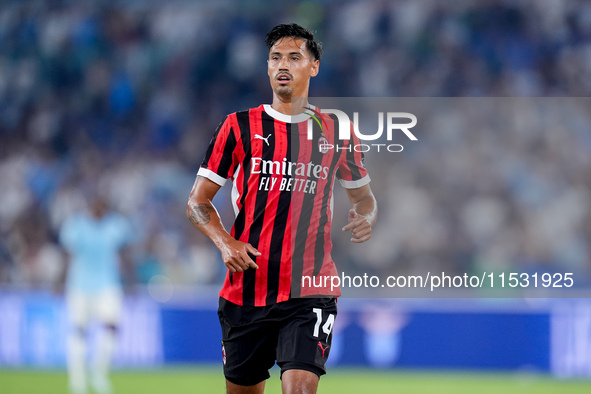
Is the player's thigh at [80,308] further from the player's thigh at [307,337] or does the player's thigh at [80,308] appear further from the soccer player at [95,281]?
the player's thigh at [307,337]

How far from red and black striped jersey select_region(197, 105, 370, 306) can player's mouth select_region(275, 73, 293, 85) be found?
0.58 feet

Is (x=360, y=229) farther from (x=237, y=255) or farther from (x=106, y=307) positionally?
(x=106, y=307)

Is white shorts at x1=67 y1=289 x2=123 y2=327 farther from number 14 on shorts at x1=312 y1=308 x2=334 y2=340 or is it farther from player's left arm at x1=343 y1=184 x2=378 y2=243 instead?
number 14 on shorts at x1=312 y1=308 x2=334 y2=340

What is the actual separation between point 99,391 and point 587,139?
262 inches

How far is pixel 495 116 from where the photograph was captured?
36.6 feet

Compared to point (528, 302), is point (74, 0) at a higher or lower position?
higher

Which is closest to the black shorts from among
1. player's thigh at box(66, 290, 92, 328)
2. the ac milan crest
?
the ac milan crest

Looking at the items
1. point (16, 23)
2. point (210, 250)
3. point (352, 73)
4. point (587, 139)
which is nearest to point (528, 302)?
point (587, 139)

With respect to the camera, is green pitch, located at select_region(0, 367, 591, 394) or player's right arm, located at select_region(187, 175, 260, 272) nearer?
player's right arm, located at select_region(187, 175, 260, 272)

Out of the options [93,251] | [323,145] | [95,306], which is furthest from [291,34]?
[95,306]

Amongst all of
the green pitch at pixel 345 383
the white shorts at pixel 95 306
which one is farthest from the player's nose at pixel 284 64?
the white shorts at pixel 95 306

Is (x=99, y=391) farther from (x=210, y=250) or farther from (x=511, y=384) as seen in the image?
(x=511, y=384)

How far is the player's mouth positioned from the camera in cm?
392

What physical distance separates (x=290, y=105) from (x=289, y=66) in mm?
193
